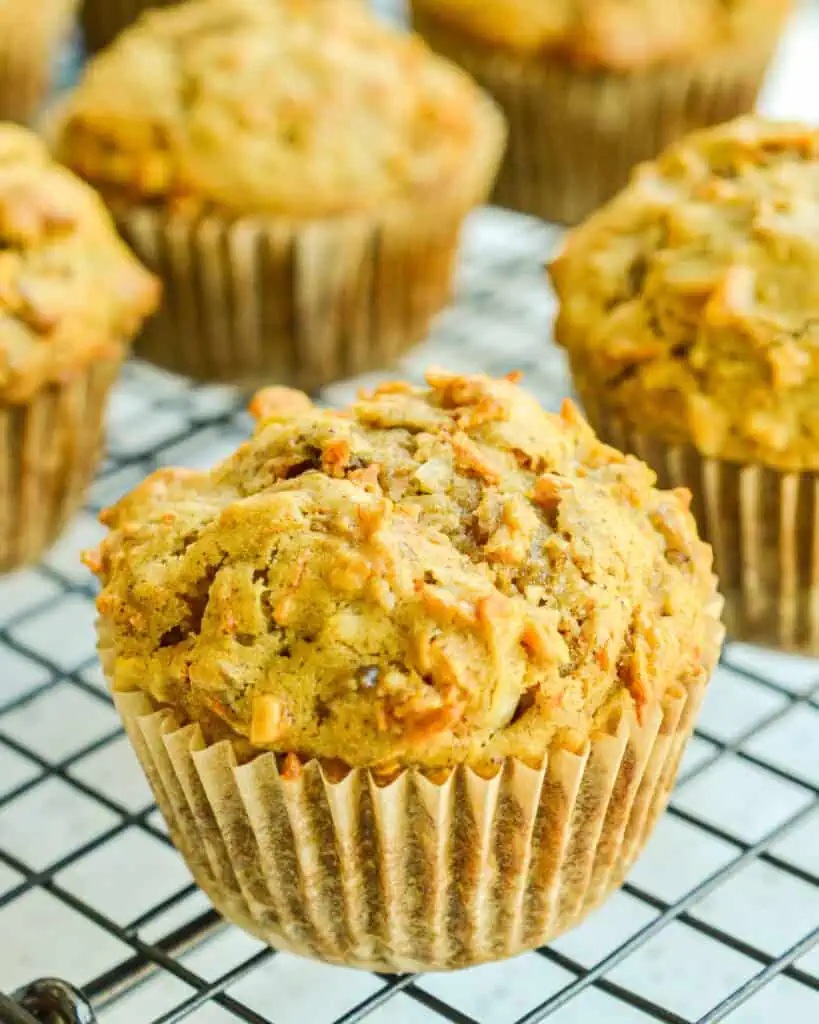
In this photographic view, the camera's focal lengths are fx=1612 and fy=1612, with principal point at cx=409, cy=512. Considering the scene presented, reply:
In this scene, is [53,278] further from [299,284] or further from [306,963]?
[306,963]


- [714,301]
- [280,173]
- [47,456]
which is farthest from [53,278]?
[714,301]

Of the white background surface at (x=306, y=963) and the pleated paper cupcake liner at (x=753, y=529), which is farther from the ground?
the pleated paper cupcake liner at (x=753, y=529)

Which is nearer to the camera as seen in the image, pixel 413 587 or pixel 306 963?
pixel 413 587

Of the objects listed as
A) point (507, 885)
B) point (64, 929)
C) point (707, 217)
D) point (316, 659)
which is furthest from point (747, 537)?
point (64, 929)

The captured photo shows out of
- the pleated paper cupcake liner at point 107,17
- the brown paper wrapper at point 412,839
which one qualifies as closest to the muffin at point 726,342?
the brown paper wrapper at point 412,839

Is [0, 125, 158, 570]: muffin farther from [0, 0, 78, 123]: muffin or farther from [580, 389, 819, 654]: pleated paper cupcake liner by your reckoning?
[0, 0, 78, 123]: muffin

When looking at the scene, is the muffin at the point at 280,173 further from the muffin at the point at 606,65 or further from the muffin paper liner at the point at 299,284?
the muffin at the point at 606,65
